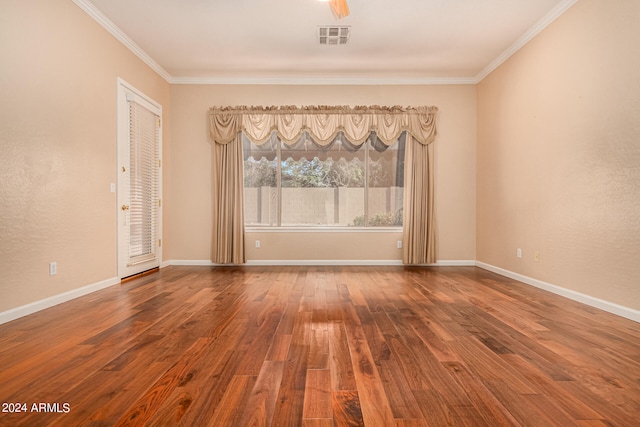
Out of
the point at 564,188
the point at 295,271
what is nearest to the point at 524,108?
the point at 564,188

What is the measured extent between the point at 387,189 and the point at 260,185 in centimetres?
213

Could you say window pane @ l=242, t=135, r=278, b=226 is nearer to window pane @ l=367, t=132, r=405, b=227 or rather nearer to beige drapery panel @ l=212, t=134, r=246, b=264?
beige drapery panel @ l=212, t=134, r=246, b=264

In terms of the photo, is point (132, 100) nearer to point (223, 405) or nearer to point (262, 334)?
point (262, 334)

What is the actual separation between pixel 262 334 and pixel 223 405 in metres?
0.97

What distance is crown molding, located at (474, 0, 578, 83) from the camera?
386 cm

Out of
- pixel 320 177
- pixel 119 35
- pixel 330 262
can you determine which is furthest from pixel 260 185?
pixel 119 35

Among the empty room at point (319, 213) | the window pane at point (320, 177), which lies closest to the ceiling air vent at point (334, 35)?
the empty room at point (319, 213)

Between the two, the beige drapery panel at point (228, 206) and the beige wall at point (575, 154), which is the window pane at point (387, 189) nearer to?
the beige wall at point (575, 154)

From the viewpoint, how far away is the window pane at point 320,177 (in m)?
6.13

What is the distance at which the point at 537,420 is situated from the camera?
1.51 metres

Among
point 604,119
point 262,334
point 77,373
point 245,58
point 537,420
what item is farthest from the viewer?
point 245,58

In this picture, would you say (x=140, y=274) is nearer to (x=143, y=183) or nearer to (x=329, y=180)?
(x=143, y=183)

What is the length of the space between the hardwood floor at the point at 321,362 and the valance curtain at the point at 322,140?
2141 millimetres

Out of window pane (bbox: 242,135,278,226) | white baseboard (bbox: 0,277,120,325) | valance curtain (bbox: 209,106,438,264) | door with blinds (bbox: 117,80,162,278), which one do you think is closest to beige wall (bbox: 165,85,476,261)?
valance curtain (bbox: 209,106,438,264)
